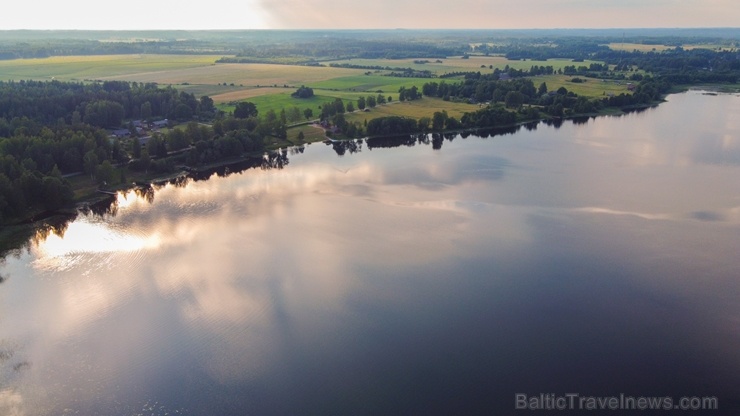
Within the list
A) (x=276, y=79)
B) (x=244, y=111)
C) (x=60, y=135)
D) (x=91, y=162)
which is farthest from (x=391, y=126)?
(x=276, y=79)

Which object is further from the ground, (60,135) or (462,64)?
(462,64)

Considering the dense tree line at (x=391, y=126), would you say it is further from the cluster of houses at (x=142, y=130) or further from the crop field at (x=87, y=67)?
the crop field at (x=87, y=67)

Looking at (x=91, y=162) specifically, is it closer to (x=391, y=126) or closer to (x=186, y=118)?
(x=186, y=118)

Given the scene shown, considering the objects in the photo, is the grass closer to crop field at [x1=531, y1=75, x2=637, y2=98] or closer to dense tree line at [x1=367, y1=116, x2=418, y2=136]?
crop field at [x1=531, y1=75, x2=637, y2=98]

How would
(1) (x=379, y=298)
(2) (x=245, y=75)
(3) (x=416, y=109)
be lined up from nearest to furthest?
1. (1) (x=379, y=298)
2. (3) (x=416, y=109)
3. (2) (x=245, y=75)

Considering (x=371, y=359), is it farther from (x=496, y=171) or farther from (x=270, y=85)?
(x=270, y=85)

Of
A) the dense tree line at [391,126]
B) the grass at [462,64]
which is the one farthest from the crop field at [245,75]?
the dense tree line at [391,126]
